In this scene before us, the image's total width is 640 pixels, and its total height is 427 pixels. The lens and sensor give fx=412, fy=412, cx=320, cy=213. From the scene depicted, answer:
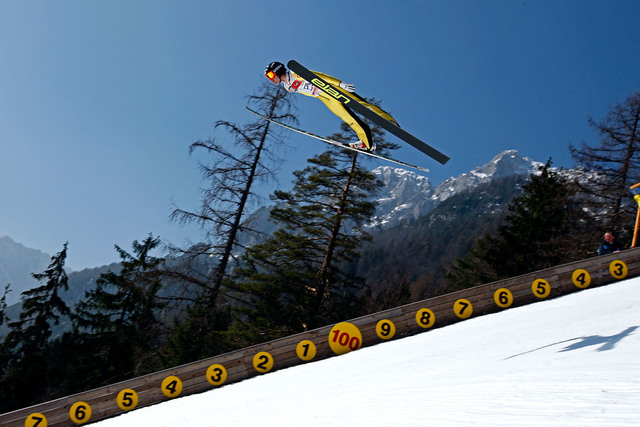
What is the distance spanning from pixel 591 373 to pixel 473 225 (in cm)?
13445

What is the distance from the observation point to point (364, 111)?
802 centimetres

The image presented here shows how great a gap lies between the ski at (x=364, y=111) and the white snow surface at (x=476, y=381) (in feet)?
11.6

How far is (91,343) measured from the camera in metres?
26.4

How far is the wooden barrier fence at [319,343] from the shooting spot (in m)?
9.34

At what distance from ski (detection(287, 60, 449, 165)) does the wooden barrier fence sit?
3.88 meters

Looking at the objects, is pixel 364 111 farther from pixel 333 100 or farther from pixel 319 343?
pixel 319 343

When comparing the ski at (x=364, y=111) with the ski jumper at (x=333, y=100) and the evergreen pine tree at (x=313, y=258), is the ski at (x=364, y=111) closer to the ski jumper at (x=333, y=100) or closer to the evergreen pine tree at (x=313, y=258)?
the ski jumper at (x=333, y=100)

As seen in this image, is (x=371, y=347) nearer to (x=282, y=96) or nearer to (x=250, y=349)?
(x=250, y=349)

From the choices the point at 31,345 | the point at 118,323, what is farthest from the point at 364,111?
the point at 31,345

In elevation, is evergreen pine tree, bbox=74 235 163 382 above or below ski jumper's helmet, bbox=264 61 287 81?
below

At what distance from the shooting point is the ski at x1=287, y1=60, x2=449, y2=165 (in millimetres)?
7844

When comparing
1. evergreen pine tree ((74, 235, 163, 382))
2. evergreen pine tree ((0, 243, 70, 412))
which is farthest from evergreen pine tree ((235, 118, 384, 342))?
evergreen pine tree ((0, 243, 70, 412))

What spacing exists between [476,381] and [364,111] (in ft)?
17.4

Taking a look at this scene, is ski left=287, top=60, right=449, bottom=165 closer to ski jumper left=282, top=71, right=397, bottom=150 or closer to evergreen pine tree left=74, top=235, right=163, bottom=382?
ski jumper left=282, top=71, right=397, bottom=150
